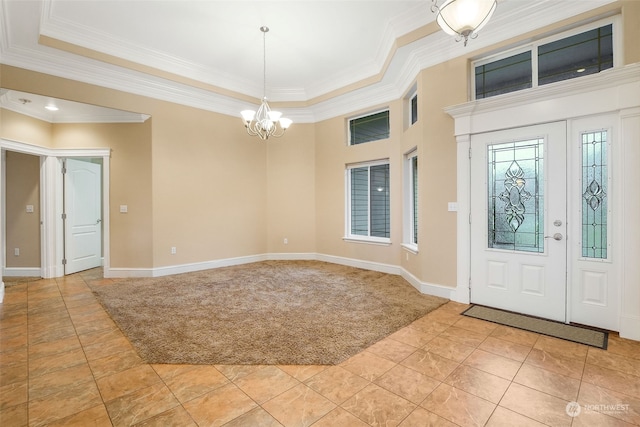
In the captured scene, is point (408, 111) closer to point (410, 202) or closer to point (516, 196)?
point (410, 202)

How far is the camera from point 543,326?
2975 millimetres

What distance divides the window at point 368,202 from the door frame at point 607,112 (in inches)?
88.2

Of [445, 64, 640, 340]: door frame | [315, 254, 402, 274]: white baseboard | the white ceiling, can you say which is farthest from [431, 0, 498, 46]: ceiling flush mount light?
[315, 254, 402, 274]: white baseboard

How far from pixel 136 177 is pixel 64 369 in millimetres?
3489

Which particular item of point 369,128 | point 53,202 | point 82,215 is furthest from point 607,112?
point 82,215

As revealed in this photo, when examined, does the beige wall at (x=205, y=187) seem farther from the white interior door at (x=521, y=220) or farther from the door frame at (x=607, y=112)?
the white interior door at (x=521, y=220)

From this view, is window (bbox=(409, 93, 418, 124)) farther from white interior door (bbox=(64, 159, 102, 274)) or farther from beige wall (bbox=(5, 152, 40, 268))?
beige wall (bbox=(5, 152, 40, 268))

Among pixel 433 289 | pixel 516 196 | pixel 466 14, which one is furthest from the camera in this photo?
pixel 433 289

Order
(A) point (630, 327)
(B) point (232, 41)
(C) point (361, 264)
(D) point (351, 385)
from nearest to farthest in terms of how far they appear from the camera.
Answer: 1. (D) point (351, 385)
2. (A) point (630, 327)
3. (B) point (232, 41)
4. (C) point (361, 264)

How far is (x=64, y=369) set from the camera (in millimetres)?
2285

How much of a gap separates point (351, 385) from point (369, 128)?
4.78 meters

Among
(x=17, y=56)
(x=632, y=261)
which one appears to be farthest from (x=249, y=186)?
(x=632, y=261)

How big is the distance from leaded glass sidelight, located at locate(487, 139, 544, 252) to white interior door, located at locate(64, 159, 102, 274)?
6788 millimetres

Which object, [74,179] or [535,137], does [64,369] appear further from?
[535,137]
